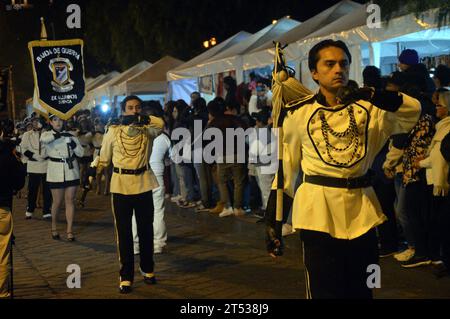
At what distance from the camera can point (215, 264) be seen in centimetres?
966

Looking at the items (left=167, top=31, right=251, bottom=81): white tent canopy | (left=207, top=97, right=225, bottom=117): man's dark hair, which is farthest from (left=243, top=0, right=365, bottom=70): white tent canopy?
(left=167, top=31, right=251, bottom=81): white tent canopy

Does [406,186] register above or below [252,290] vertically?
above

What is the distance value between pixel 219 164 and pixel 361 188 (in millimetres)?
8051

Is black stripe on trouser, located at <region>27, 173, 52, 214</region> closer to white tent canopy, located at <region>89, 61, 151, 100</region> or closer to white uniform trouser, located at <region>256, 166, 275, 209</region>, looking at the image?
white uniform trouser, located at <region>256, 166, 275, 209</region>

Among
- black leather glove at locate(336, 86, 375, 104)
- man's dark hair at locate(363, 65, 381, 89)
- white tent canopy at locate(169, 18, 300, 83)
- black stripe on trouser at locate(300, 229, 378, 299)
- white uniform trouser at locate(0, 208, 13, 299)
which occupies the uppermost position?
white tent canopy at locate(169, 18, 300, 83)

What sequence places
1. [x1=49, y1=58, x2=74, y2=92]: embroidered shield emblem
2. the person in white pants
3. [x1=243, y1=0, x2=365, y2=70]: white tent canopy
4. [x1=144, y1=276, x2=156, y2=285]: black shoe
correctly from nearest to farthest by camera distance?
[x1=144, y1=276, x2=156, y2=285]: black shoe
the person in white pants
[x1=243, y1=0, x2=365, y2=70]: white tent canopy
[x1=49, y1=58, x2=74, y2=92]: embroidered shield emblem

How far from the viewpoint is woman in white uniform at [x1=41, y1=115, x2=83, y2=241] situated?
1220 centimetres

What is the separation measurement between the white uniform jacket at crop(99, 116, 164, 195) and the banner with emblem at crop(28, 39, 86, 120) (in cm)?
713

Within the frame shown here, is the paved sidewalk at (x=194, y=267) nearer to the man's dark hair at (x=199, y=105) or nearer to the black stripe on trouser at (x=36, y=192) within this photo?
the black stripe on trouser at (x=36, y=192)

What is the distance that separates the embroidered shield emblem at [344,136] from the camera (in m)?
4.67

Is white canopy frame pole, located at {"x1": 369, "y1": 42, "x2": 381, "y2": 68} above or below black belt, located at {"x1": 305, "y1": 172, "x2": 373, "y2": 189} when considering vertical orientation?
above
